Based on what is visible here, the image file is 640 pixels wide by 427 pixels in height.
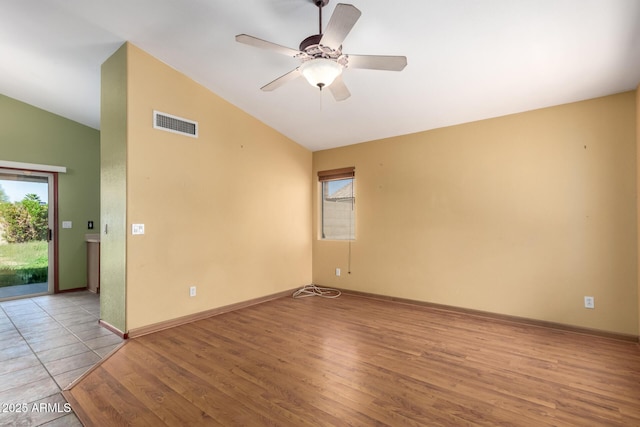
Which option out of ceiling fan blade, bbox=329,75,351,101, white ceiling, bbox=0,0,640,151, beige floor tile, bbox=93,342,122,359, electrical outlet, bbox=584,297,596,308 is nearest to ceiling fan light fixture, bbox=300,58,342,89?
ceiling fan blade, bbox=329,75,351,101

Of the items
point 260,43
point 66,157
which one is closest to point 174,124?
point 260,43

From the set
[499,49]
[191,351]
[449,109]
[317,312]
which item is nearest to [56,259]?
[191,351]

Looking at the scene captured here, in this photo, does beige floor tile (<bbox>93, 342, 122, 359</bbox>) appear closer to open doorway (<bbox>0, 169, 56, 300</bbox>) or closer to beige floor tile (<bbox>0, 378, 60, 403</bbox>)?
beige floor tile (<bbox>0, 378, 60, 403</bbox>)

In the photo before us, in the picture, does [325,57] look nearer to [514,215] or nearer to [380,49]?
[380,49]

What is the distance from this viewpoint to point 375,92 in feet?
12.1

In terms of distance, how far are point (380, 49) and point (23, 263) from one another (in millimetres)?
6078

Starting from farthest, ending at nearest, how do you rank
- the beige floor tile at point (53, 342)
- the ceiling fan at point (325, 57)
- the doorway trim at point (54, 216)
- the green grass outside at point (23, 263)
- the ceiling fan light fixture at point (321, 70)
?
the doorway trim at point (54, 216)
the green grass outside at point (23, 263)
the beige floor tile at point (53, 342)
the ceiling fan light fixture at point (321, 70)
the ceiling fan at point (325, 57)

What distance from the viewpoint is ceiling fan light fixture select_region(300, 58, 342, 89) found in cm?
217

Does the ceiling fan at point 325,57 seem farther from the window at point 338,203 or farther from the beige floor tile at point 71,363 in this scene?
the window at point 338,203

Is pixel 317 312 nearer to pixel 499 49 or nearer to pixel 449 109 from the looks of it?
Answer: pixel 449 109

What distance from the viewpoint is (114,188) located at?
3.45m

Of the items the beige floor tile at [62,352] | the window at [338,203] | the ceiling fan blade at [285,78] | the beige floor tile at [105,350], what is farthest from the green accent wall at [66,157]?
the ceiling fan blade at [285,78]

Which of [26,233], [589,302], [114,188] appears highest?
[114,188]

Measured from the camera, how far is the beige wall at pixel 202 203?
11.0 ft
